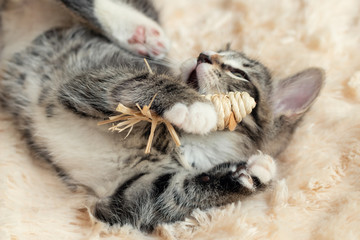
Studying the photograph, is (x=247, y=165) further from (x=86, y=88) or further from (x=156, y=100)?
(x=86, y=88)

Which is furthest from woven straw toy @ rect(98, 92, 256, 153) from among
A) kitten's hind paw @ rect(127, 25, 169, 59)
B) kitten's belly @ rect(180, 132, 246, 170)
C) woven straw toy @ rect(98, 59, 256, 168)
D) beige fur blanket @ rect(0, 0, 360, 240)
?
kitten's hind paw @ rect(127, 25, 169, 59)

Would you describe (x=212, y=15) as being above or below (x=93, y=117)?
above

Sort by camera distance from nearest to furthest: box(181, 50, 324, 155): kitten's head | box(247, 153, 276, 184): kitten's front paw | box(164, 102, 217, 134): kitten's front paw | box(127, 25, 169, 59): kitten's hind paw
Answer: box(164, 102, 217, 134): kitten's front paw → box(247, 153, 276, 184): kitten's front paw → box(181, 50, 324, 155): kitten's head → box(127, 25, 169, 59): kitten's hind paw

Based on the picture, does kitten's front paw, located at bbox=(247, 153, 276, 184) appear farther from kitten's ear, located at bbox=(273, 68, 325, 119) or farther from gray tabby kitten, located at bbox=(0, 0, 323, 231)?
kitten's ear, located at bbox=(273, 68, 325, 119)

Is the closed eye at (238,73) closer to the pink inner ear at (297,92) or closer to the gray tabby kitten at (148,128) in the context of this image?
the gray tabby kitten at (148,128)

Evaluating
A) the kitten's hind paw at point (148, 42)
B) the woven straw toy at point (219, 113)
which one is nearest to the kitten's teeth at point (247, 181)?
the woven straw toy at point (219, 113)

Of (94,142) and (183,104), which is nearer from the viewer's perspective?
(183,104)

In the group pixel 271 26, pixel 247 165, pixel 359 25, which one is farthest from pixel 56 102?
pixel 359 25
